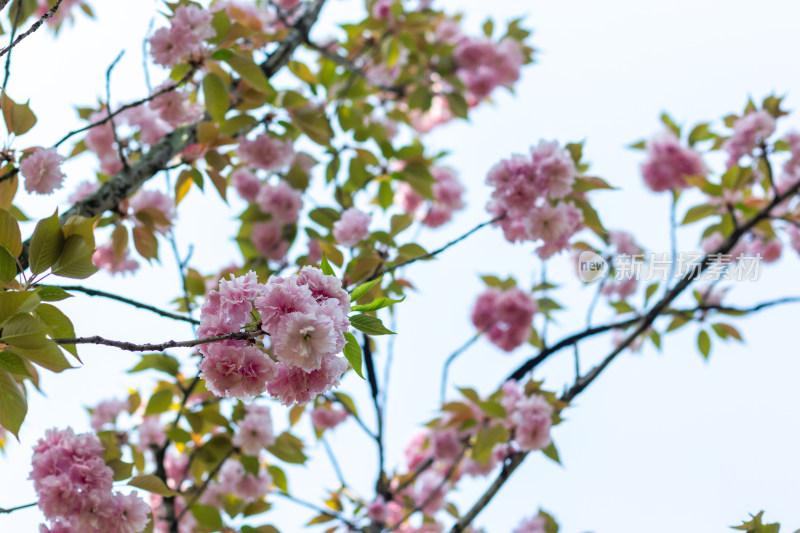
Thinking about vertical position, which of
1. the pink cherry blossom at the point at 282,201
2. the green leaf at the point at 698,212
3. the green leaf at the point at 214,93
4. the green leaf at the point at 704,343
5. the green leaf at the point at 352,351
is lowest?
the green leaf at the point at 352,351

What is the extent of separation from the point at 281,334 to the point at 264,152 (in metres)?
1.38

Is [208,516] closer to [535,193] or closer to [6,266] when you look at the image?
[6,266]

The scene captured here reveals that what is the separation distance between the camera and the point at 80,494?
51.4 inches

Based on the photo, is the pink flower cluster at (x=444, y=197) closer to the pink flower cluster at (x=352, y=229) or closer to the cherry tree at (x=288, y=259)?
the cherry tree at (x=288, y=259)

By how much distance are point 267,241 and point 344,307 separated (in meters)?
1.61

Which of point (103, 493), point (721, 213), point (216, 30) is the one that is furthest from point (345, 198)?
point (721, 213)

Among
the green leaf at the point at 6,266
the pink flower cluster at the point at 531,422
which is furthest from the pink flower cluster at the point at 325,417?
the green leaf at the point at 6,266

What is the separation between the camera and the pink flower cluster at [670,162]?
115 inches

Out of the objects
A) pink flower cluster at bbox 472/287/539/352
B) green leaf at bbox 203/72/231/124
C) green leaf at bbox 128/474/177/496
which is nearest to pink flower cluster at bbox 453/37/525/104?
pink flower cluster at bbox 472/287/539/352

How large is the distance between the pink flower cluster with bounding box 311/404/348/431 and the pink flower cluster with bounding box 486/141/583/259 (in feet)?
4.77

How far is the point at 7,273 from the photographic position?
0.97 meters

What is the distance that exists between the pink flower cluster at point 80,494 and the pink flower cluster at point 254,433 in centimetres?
64

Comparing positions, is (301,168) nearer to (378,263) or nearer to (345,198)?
(345,198)

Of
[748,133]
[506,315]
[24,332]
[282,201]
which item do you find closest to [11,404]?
[24,332]
